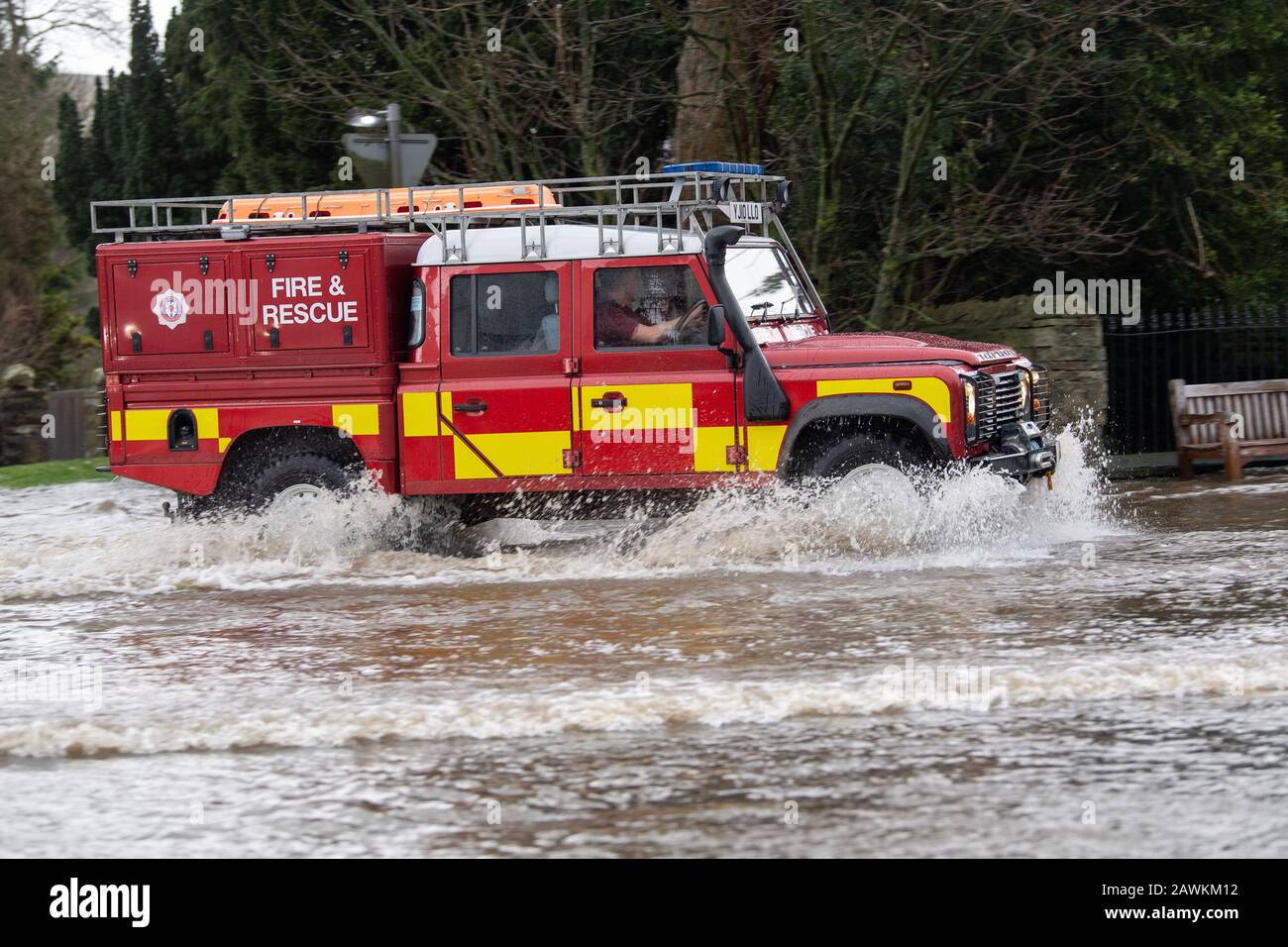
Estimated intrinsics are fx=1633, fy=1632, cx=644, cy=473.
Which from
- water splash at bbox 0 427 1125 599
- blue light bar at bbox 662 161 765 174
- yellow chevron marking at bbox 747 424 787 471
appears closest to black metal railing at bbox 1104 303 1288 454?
water splash at bbox 0 427 1125 599

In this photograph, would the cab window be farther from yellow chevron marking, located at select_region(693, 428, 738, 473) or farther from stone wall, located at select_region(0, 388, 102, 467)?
stone wall, located at select_region(0, 388, 102, 467)

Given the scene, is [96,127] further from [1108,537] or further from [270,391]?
[1108,537]

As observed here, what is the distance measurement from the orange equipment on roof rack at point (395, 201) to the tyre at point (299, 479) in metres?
1.65

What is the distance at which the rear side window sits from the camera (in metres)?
10.3

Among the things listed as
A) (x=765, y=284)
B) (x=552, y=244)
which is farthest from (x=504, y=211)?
(x=765, y=284)

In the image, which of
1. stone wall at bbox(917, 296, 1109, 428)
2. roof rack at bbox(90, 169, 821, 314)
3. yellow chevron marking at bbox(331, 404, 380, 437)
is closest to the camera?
roof rack at bbox(90, 169, 821, 314)

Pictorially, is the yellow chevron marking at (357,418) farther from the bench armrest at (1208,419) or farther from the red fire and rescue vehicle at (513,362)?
the bench armrest at (1208,419)

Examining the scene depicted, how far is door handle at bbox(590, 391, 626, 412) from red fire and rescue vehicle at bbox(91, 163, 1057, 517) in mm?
14

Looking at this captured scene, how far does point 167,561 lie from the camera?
35.9 feet

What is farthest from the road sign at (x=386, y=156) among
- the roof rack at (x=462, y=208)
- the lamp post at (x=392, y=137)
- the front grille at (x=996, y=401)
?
the front grille at (x=996, y=401)

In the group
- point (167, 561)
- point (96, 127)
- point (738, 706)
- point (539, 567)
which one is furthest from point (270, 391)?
point (96, 127)

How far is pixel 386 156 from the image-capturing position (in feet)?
42.3

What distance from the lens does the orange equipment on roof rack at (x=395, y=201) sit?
1097 centimetres
